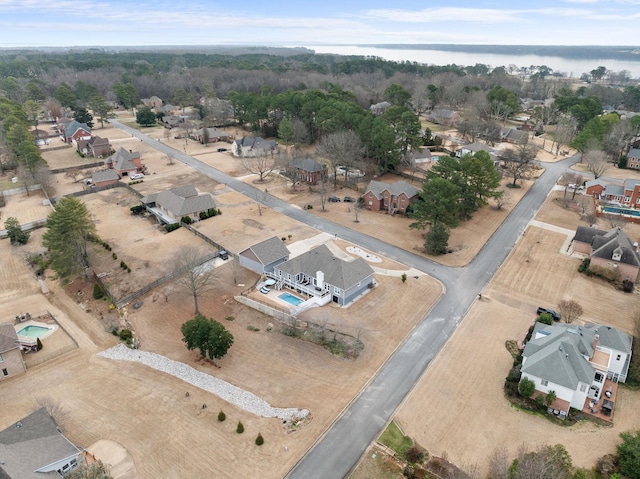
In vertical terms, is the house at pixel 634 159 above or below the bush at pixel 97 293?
above

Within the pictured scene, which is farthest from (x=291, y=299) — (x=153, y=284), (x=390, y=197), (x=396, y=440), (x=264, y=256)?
(x=390, y=197)

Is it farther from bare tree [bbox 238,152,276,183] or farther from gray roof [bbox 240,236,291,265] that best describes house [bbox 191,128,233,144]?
gray roof [bbox 240,236,291,265]

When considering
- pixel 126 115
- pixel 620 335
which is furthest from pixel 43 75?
pixel 620 335

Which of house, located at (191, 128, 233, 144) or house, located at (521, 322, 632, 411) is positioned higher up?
house, located at (191, 128, 233, 144)

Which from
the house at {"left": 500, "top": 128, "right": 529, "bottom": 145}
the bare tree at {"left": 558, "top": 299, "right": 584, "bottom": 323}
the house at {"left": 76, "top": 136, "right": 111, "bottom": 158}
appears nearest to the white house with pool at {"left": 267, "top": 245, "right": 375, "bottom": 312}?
the bare tree at {"left": 558, "top": 299, "right": 584, "bottom": 323}

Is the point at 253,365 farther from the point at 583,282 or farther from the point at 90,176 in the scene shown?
the point at 90,176

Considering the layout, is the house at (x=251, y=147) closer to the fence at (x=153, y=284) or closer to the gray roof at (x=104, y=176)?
the gray roof at (x=104, y=176)

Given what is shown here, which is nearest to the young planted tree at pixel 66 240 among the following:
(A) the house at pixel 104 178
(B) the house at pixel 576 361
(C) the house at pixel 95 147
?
(A) the house at pixel 104 178
